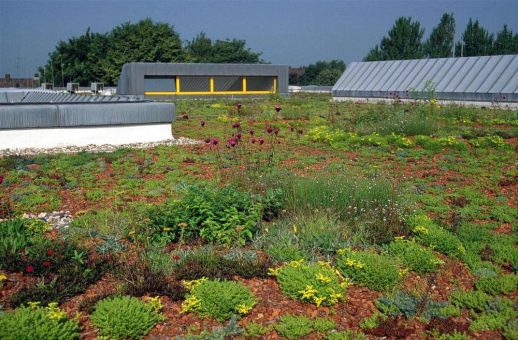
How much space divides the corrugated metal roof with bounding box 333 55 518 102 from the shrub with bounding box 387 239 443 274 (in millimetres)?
17194

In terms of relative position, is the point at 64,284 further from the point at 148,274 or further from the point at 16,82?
the point at 16,82

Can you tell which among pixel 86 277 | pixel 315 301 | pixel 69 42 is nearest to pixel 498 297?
pixel 315 301

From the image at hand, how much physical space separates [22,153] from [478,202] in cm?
872

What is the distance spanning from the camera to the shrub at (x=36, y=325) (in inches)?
137

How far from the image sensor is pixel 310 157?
1055 cm

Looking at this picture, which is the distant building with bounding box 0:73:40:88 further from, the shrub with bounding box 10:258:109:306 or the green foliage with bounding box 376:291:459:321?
the green foliage with bounding box 376:291:459:321

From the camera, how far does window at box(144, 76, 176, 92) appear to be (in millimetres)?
37031

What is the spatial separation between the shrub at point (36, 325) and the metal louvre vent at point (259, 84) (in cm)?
3773

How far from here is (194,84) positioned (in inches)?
1531

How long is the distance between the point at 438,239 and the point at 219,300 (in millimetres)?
2642

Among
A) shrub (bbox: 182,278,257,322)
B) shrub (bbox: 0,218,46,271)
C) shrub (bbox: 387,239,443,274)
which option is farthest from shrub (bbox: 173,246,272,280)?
shrub (bbox: 0,218,46,271)

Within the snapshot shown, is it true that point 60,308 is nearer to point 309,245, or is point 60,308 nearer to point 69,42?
point 309,245

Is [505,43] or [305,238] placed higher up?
[505,43]

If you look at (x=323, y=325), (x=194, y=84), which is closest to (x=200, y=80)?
(x=194, y=84)
